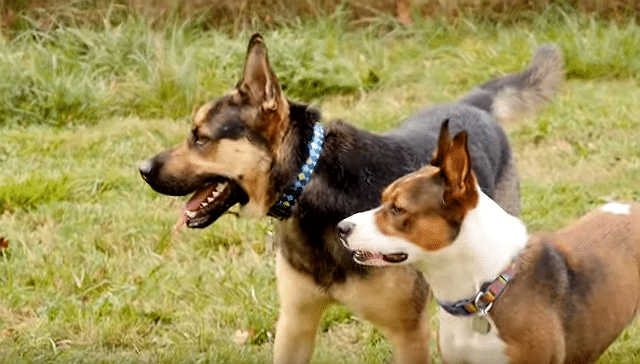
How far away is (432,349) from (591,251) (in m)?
1.05

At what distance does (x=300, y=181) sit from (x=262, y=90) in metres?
0.41

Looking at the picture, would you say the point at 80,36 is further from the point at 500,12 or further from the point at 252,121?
the point at 252,121

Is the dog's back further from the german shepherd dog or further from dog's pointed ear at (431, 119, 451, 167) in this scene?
dog's pointed ear at (431, 119, 451, 167)

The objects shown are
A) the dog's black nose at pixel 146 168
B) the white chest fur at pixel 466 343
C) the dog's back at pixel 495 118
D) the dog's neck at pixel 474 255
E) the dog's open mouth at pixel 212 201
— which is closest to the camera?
the dog's neck at pixel 474 255

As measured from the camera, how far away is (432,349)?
5848mm

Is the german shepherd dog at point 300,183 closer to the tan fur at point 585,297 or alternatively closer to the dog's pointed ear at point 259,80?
the dog's pointed ear at point 259,80

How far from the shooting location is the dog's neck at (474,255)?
15.1ft

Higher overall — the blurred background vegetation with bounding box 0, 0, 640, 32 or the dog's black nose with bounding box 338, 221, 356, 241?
the dog's black nose with bounding box 338, 221, 356, 241

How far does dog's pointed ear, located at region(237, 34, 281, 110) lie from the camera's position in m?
5.21

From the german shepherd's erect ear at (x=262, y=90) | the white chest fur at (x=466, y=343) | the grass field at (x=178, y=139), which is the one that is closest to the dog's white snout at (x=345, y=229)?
the white chest fur at (x=466, y=343)

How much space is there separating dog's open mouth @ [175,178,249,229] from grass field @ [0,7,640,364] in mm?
797

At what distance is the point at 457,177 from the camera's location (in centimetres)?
454

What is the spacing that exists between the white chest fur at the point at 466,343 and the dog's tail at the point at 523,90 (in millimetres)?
1918

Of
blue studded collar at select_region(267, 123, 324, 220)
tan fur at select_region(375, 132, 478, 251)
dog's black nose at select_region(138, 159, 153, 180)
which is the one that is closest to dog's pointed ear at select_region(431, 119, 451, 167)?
tan fur at select_region(375, 132, 478, 251)
